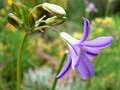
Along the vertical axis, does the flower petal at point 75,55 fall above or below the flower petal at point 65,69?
above

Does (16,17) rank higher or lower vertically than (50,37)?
higher

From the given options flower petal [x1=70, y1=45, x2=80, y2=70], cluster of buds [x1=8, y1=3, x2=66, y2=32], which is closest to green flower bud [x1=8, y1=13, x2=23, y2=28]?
cluster of buds [x1=8, y1=3, x2=66, y2=32]

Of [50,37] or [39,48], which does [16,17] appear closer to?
[39,48]

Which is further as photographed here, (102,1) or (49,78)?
(102,1)

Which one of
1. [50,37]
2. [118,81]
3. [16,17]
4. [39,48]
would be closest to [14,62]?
[39,48]

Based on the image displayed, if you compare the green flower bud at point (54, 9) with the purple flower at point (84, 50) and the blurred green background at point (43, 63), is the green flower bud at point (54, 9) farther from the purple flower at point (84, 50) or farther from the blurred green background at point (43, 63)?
the blurred green background at point (43, 63)


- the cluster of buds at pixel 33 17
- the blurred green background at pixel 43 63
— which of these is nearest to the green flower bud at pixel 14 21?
the cluster of buds at pixel 33 17

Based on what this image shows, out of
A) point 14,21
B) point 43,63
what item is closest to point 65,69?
point 14,21

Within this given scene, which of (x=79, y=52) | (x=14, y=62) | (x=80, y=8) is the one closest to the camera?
(x=79, y=52)

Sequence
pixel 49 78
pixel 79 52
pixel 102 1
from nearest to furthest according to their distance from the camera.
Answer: pixel 79 52, pixel 49 78, pixel 102 1
